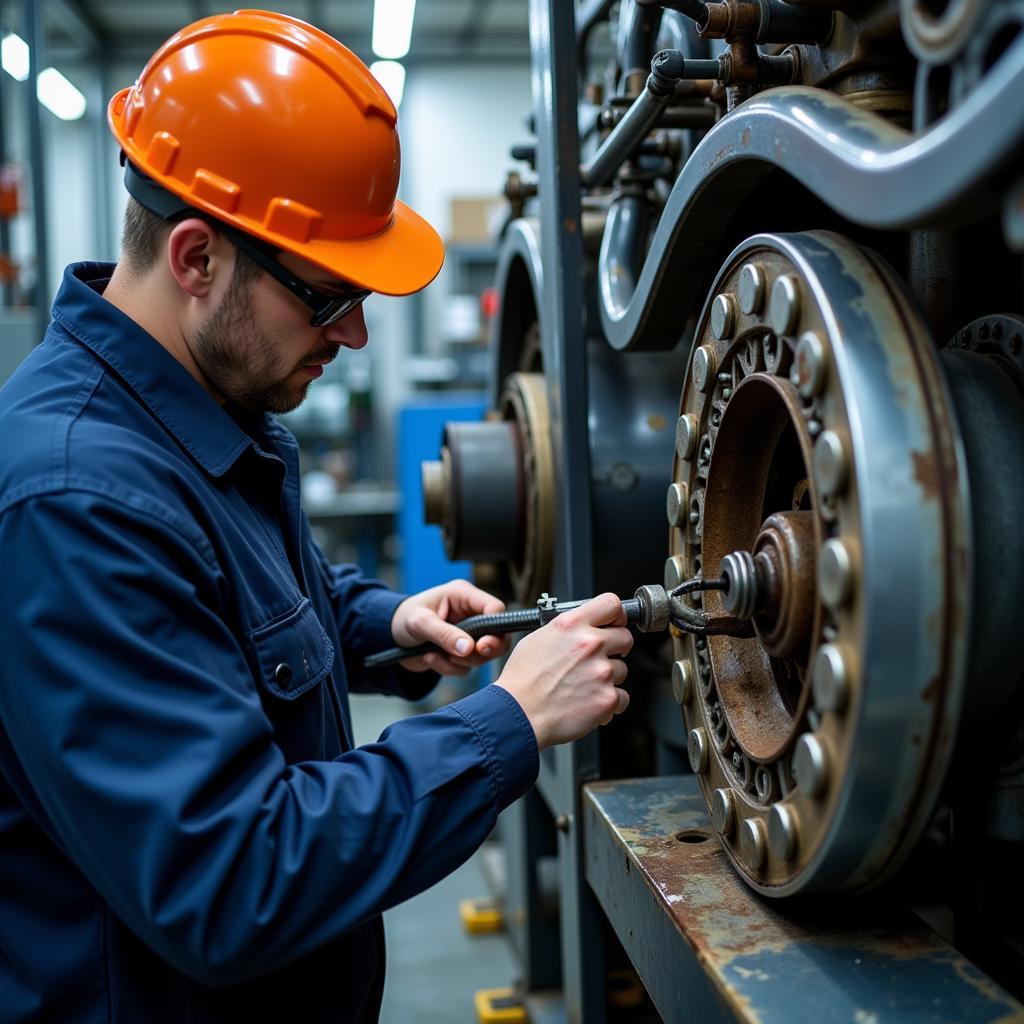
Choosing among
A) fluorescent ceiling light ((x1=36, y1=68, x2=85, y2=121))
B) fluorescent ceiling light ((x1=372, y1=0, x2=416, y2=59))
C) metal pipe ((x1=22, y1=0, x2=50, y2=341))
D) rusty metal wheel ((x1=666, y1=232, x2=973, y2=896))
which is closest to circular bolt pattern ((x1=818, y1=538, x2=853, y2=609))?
rusty metal wheel ((x1=666, y1=232, x2=973, y2=896))

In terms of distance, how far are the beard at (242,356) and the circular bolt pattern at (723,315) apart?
14.2 inches

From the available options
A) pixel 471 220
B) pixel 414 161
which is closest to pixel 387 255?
pixel 471 220

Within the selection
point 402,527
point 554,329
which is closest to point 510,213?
point 554,329

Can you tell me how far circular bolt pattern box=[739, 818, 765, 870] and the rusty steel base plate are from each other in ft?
0.13

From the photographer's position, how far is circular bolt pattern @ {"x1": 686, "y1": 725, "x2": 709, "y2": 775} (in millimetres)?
850

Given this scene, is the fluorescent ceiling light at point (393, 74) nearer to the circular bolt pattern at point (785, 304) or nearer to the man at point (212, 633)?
the man at point (212, 633)

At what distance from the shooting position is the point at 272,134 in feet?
2.77

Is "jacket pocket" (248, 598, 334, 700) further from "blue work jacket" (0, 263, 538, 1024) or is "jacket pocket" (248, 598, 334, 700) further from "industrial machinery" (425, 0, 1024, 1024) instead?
"industrial machinery" (425, 0, 1024, 1024)

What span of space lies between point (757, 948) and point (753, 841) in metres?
0.07

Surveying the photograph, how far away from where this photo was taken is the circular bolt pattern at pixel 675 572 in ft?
2.95

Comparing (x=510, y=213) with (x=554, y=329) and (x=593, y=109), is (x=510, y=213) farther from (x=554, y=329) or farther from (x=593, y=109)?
(x=554, y=329)

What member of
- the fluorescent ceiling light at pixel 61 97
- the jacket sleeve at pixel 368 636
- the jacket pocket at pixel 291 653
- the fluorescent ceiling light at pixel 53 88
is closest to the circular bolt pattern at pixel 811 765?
the jacket pocket at pixel 291 653

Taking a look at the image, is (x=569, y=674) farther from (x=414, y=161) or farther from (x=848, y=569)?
(x=414, y=161)

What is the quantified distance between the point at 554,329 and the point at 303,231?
0.39m
